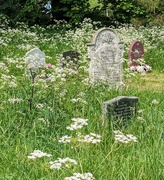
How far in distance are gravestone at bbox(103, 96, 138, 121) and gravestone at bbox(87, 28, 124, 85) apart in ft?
13.0

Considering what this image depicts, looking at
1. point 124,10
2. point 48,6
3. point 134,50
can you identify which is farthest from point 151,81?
point 48,6

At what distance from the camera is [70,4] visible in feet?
77.5

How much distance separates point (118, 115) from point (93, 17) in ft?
62.3

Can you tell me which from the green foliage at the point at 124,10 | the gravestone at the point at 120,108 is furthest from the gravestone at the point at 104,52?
the green foliage at the point at 124,10

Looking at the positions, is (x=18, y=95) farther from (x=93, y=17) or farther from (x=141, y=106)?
(x=93, y=17)

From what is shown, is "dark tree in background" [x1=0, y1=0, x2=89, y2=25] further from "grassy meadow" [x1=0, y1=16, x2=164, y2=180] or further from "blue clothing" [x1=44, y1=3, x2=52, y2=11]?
"grassy meadow" [x1=0, y1=16, x2=164, y2=180]

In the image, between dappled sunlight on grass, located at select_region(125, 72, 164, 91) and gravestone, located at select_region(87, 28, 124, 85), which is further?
dappled sunlight on grass, located at select_region(125, 72, 164, 91)

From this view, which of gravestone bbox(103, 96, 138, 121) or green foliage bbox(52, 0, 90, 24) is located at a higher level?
green foliage bbox(52, 0, 90, 24)

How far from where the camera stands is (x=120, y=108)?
580 centimetres

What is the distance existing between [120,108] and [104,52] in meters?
4.47

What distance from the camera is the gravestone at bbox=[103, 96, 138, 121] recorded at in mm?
5641

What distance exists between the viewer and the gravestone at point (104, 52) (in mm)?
10023

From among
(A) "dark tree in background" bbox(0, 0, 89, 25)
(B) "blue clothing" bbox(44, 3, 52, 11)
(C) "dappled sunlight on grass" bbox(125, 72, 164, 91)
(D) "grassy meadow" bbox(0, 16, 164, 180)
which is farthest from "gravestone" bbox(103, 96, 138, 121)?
(B) "blue clothing" bbox(44, 3, 52, 11)

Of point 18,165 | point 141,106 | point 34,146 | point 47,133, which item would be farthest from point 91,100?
point 18,165
